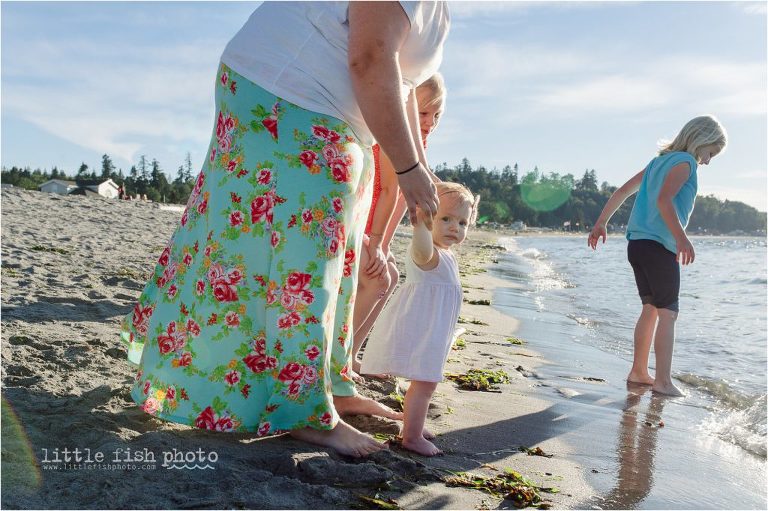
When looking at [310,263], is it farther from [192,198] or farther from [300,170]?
[192,198]

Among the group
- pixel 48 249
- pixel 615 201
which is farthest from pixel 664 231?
pixel 48 249

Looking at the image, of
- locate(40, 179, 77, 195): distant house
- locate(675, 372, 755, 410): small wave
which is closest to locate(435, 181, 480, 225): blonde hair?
locate(675, 372, 755, 410): small wave

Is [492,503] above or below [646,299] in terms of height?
below

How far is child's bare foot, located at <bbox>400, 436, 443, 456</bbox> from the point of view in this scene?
2.51m

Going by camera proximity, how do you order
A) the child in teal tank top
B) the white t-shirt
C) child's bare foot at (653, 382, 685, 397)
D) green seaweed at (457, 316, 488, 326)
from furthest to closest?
green seaweed at (457, 316, 488, 326), the child in teal tank top, child's bare foot at (653, 382, 685, 397), the white t-shirt

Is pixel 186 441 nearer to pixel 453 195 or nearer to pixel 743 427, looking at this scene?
pixel 453 195

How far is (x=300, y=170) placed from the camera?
233cm

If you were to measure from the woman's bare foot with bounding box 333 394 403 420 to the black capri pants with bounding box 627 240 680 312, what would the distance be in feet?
8.48

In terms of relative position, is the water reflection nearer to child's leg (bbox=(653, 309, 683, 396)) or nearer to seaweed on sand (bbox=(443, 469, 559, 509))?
child's leg (bbox=(653, 309, 683, 396))

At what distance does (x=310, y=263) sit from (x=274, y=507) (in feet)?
2.67

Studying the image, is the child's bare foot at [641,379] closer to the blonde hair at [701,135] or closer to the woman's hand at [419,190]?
the blonde hair at [701,135]

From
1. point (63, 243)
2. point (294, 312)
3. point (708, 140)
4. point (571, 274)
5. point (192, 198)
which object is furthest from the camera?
point (571, 274)

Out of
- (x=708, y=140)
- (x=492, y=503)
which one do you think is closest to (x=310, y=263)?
(x=492, y=503)

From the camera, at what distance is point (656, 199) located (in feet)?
15.3
